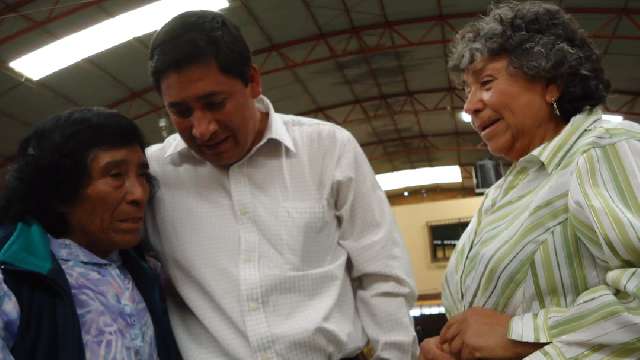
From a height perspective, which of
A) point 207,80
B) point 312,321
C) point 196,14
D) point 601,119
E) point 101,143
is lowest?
point 312,321

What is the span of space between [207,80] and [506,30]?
766 mm

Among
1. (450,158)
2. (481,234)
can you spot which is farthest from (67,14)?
(450,158)

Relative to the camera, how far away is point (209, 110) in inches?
66.2

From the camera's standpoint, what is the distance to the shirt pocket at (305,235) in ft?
5.59

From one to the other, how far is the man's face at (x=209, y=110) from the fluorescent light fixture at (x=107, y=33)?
4.43 metres

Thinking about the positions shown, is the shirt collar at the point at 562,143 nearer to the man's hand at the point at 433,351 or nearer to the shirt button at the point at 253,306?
the man's hand at the point at 433,351

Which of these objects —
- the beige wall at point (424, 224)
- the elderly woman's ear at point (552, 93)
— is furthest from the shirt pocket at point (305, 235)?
the beige wall at point (424, 224)

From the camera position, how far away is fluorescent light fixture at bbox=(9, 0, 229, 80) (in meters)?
6.13

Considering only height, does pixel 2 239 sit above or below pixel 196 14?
below

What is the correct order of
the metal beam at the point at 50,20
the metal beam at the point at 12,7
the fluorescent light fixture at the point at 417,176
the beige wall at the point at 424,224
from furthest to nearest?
the fluorescent light fixture at the point at 417,176, the beige wall at the point at 424,224, the metal beam at the point at 50,20, the metal beam at the point at 12,7

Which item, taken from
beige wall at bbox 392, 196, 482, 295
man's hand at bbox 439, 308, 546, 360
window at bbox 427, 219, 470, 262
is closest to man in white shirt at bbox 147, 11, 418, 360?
man's hand at bbox 439, 308, 546, 360

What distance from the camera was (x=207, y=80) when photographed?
167 centimetres

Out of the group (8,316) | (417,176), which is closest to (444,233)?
(417,176)

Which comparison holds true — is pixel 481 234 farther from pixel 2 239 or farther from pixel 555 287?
pixel 2 239
